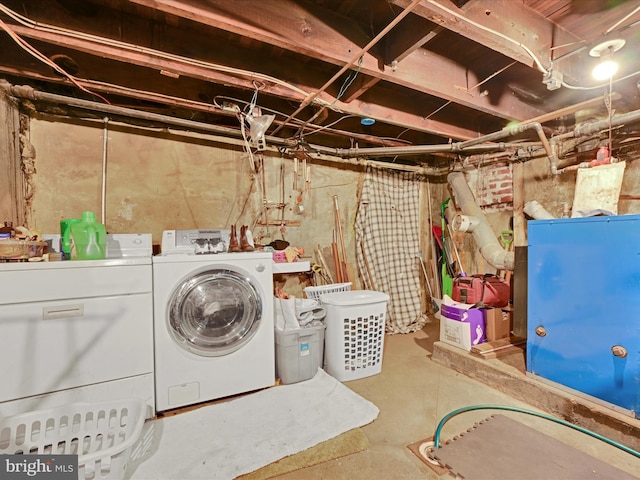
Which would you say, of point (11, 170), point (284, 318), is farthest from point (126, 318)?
point (11, 170)

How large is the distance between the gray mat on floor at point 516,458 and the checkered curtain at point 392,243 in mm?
1829

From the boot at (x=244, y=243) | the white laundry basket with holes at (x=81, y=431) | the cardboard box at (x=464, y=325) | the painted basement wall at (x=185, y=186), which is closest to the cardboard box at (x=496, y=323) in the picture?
the cardboard box at (x=464, y=325)

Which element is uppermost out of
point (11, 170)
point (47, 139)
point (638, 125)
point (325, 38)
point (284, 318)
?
point (325, 38)

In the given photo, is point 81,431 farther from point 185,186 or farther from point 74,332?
point 185,186

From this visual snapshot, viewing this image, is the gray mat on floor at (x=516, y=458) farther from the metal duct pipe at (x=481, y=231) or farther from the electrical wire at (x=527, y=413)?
the metal duct pipe at (x=481, y=231)

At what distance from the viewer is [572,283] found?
1809mm

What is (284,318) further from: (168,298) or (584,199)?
(584,199)

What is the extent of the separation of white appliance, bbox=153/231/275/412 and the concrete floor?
2.43 ft

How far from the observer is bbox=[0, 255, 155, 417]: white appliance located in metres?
1.47

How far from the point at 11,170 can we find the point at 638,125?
15.8 ft

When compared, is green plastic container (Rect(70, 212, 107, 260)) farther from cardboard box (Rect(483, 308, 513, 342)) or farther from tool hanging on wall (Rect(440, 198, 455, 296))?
tool hanging on wall (Rect(440, 198, 455, 296))

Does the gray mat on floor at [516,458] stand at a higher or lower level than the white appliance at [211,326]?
lower

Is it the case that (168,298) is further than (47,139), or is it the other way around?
(47,139)

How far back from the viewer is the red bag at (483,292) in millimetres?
2551
